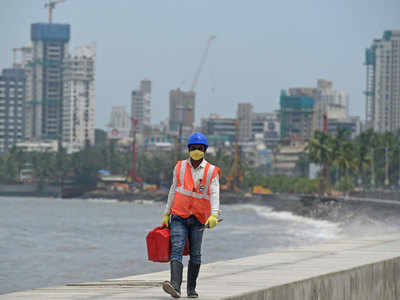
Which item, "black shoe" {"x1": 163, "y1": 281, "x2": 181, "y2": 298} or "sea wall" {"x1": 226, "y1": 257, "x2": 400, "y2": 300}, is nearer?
"black shoe" {"x1": 163, "y1": 281, "x2": 181, "y2": 298}

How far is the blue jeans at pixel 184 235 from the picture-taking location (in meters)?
12.6

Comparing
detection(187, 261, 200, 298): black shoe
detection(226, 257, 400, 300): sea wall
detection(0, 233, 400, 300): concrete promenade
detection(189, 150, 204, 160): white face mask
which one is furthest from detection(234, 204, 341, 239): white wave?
detection(189, 150, 204, 160): white face mask

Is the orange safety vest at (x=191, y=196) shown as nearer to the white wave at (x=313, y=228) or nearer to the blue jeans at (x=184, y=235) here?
the blue jeans at (x=184, y=235)

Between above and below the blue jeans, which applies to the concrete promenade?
below


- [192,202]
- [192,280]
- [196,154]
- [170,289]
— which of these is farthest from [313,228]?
[170,289]

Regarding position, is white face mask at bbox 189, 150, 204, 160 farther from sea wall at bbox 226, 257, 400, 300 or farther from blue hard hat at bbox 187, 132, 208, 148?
sea wall at bbox 226, 257, 400, 300

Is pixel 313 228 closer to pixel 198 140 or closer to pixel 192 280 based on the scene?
pixel 192 280

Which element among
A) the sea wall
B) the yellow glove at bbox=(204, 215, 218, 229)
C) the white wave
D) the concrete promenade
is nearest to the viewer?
Answer: the yellow glove at bbox=(204, 215, 218, 229)

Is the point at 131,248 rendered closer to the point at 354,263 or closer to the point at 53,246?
the point at 53,246

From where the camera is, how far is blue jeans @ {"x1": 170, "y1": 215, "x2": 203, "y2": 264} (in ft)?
41.2

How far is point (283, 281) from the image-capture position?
46.0ft

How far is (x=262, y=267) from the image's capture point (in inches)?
698

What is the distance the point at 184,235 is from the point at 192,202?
1.35 ft

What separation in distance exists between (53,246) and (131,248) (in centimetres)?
639
